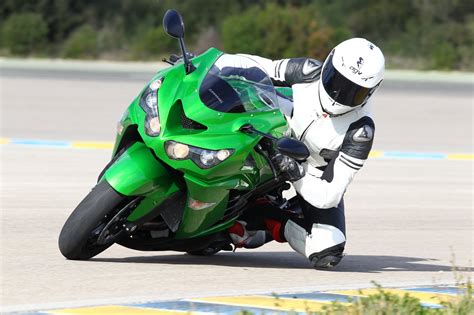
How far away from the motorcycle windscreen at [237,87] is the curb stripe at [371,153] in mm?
8593

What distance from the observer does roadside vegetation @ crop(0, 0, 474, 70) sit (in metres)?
40.3

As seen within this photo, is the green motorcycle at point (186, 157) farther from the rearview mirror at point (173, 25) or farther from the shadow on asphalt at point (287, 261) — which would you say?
the shadow on asphalt at point (287, 261)

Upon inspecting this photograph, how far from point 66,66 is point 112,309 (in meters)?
31.1

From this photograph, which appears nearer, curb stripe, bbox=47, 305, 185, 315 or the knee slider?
curb stripe, bbox=47, 305, 185, 315

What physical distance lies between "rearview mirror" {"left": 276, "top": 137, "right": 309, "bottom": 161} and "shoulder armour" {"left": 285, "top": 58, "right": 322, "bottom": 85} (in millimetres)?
1248

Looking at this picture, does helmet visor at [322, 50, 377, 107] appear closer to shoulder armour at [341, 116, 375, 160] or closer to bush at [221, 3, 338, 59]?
shoulder armour at [341, 116, 375, 160]

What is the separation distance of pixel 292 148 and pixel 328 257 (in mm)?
1378

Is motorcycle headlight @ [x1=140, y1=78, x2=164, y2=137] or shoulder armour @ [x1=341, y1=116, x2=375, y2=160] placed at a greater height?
shoulder armour @ [x1=341, y1=116, x2=375, y2=160]

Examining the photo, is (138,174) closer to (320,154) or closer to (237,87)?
(237,87)

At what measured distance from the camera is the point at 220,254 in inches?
329

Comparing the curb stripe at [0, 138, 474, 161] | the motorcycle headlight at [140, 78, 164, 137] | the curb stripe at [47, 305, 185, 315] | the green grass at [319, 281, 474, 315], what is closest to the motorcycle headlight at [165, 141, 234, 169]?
the motorcycle headlight at [140, 78, 164, 137]

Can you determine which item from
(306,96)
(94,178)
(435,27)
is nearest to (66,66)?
(435,27)

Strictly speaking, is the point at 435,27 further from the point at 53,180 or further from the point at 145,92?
the point at 145,92

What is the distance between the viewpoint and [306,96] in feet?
24.8
